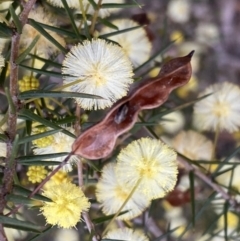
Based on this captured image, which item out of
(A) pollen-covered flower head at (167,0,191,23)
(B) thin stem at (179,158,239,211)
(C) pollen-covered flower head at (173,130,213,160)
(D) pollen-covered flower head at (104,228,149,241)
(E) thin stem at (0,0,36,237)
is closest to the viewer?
(E) thin stem at (0,0,36,237)

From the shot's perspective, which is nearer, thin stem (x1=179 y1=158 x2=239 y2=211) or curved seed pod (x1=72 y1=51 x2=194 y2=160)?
curved seed pod (x1=72 y1=51 x2=194 y2=160)

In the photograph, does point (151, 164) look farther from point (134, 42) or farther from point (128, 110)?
point (134, 42)

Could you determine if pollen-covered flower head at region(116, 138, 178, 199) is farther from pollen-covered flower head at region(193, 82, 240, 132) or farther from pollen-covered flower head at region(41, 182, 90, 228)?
pollen-covered flower head at region(193, 82, 240, 132)

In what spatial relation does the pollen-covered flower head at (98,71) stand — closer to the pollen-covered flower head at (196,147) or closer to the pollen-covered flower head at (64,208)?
the pollen-covered flower head at (64,208)

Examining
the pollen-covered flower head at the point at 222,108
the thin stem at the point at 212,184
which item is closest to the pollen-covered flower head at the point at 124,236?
the thin stem at the point at 212,184

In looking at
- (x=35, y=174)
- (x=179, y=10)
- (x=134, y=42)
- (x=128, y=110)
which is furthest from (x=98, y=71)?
(x=179, y=10)

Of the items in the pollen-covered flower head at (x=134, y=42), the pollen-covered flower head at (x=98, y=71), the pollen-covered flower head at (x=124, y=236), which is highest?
the pollen-covered flower head at (x=134, y=42)

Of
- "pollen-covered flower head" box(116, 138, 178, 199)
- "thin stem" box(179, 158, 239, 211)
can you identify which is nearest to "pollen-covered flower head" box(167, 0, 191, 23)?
"thin stem" box(179, 158, 239, 211)
